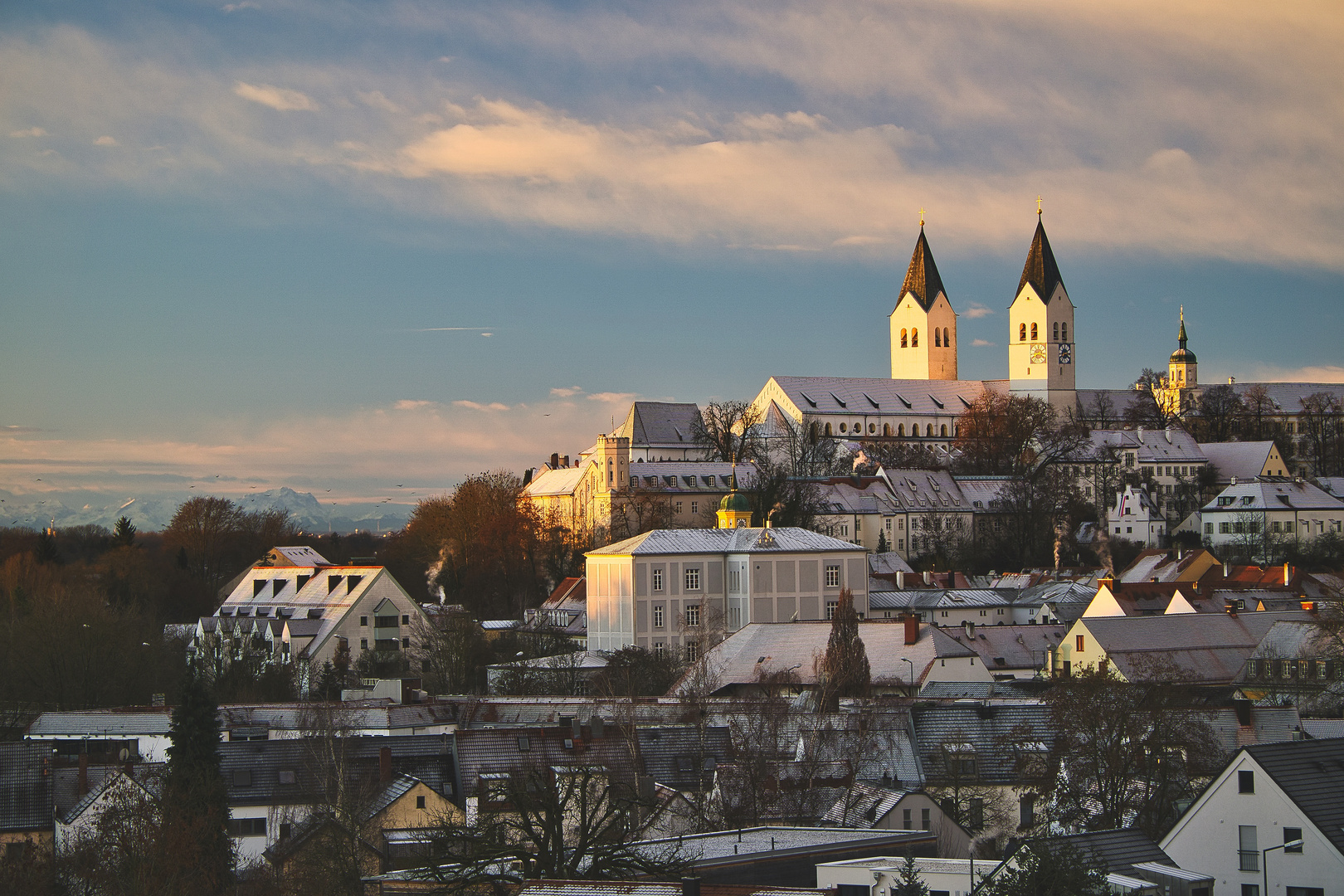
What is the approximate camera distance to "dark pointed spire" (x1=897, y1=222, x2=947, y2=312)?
151m

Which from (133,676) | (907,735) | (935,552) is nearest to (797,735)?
(907,735)

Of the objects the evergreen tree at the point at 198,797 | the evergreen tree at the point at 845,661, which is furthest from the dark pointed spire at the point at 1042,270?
the evergreen tree at the point at 198,797

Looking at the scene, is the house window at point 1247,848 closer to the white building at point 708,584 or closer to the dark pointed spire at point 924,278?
the white building at point 708,584

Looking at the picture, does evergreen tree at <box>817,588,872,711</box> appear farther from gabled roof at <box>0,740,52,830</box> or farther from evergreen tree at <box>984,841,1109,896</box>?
evergreen tree at <box>984,841,1109,896</box>

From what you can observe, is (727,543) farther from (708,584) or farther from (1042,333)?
(1042,333)

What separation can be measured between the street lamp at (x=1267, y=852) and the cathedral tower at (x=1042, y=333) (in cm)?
11934

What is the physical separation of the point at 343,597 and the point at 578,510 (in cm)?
4841

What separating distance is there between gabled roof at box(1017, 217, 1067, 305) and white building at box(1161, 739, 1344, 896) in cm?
11851

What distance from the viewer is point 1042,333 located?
14338 cm

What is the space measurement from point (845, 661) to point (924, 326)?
102 metres

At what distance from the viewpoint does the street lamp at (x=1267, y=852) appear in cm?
2580

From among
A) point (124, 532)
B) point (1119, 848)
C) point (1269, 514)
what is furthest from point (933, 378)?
point (1119, 848)

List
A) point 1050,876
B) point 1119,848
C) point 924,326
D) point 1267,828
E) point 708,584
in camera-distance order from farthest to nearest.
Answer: point 924,326 → point 708,584 → point 1267,828 → point 1119,848 → point 1050,876

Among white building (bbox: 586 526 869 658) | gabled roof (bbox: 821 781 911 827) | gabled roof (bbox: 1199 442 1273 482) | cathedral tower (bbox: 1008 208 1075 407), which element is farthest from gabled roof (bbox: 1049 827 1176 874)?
cathedral tower (bbox: 1008 208 1075 407)
